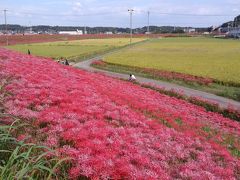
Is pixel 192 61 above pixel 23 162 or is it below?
below

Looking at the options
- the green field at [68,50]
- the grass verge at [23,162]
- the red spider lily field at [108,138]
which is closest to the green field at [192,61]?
the green field at [68,50]

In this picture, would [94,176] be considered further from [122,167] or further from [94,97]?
[94,97]

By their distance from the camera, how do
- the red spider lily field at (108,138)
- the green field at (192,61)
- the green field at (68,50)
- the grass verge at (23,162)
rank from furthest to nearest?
the green field at (68,50) < the green field at (192,61) < the red spider lily field at (108,138) < the grass verge at (23,162)

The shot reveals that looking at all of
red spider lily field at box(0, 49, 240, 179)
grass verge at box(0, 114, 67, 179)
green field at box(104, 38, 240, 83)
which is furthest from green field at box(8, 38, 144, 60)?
grass verge at box(0, 114, 67, 179)

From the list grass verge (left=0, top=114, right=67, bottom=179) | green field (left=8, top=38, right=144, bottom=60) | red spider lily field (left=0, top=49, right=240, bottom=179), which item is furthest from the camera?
green field (left=8, top=38, right=144, bottom=60)

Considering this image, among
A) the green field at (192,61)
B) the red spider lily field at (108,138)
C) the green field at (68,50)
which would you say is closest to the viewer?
the red spider lily field at (108,138)

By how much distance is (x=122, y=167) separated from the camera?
891 centimetres

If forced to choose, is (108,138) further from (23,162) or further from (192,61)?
(192,61)

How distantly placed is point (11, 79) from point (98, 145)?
7.69 metres

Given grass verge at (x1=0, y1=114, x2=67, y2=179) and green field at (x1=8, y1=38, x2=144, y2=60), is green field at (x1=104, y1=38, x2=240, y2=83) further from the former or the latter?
grass verge at (x1=0, y1=114, x2=67, y2=179)

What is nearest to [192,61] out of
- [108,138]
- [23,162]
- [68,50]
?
[68,50]

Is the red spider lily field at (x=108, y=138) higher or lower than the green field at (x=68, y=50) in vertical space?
higher

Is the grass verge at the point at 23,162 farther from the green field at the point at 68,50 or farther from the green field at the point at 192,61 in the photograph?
the green field at the point at 68,50

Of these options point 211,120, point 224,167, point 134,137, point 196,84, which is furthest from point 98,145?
point 196,84
